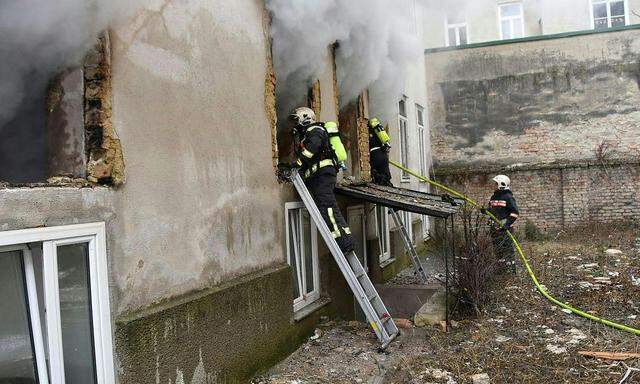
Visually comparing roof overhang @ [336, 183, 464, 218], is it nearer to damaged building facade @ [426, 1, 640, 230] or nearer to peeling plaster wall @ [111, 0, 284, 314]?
peeling plaster wall @ [111, 0, 284, 314]

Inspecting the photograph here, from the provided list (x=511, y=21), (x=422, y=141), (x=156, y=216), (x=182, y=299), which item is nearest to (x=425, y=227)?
(x=422, y=141)

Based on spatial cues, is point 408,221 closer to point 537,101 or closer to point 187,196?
point 537,101

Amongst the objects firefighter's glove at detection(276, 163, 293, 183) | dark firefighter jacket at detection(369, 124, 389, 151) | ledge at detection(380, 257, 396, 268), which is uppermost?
dark firefighter jacket at detection(369, 124, 389, 151)

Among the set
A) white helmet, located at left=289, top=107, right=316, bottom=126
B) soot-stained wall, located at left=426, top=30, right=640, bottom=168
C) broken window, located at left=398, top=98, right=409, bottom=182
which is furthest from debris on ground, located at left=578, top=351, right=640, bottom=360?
soot-stained wall, located at left=426, top=30, right=640, bottom=168

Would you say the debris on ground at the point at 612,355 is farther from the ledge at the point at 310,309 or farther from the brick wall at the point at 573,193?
the brick wall at the point at 573,193

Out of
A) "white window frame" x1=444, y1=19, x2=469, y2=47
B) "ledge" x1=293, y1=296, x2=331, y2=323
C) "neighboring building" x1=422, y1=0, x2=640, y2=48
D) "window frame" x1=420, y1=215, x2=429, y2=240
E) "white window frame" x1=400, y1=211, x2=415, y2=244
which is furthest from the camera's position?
"white window frame" x1=444, y1=19, x2=469, y2=47

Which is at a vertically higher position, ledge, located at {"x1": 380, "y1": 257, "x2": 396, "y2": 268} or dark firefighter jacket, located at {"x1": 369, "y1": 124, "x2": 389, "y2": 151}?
dark firefighter jacket, located at {"x1": 369, "y1": 124, "x2": 389, "y2": 151}

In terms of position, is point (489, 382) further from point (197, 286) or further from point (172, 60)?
point (172, 60)

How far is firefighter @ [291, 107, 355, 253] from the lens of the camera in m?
5.96

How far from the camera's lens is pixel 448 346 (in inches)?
226

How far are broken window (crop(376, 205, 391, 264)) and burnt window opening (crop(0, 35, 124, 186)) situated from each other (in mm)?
6819

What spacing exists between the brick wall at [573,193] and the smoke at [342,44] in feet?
20.1

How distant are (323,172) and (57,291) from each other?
3513 mm

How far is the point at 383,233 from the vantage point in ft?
33.9
